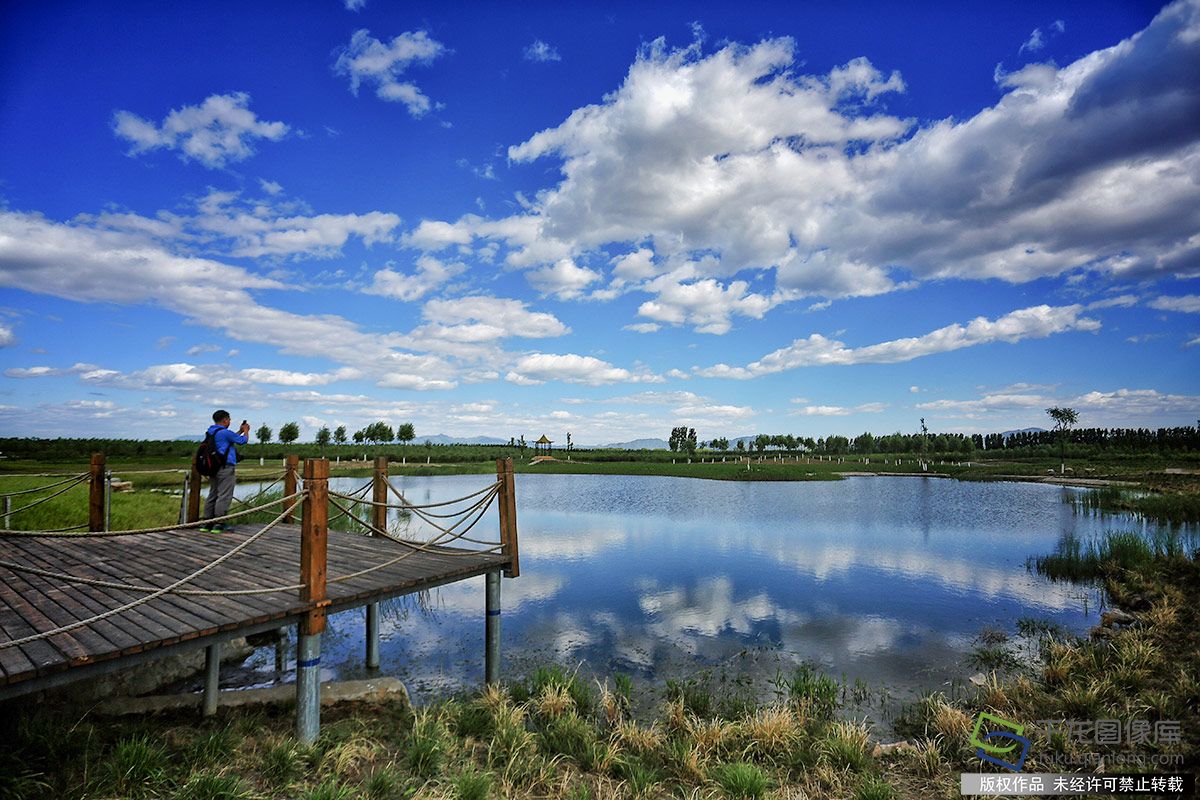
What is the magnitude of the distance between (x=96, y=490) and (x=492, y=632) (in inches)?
323

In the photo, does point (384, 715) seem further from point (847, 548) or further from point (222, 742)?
point (847, 548)

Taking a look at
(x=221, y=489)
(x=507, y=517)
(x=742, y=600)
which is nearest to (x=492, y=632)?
(x=507, y=517)

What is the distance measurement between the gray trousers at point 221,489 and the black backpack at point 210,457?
0.11 metres

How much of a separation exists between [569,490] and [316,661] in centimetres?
3927

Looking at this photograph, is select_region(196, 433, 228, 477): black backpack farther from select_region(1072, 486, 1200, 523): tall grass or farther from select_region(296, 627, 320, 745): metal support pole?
select_region(1072, 486, 1200, 523): tall grass

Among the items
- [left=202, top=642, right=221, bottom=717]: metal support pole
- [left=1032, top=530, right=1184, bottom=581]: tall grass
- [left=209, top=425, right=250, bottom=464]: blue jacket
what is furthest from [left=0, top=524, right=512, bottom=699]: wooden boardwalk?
[left=1032, top=530, right=1184, bottom=581]: tall grass

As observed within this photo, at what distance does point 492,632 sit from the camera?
32.4ft

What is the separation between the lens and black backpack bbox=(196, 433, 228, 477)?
11.0 meters

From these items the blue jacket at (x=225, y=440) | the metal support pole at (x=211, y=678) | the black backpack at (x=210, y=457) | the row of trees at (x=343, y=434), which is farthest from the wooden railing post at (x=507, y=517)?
the row of trees at (x=343, y=434)

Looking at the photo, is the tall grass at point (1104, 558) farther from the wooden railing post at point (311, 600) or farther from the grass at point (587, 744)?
the wooden railing post at point (311, 600)

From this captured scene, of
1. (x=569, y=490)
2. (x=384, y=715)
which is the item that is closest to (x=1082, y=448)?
(x=569, y=490)

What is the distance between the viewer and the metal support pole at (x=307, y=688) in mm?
6910

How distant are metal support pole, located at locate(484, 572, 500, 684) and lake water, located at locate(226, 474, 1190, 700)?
742 millimetres

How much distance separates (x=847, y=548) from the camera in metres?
23.1
